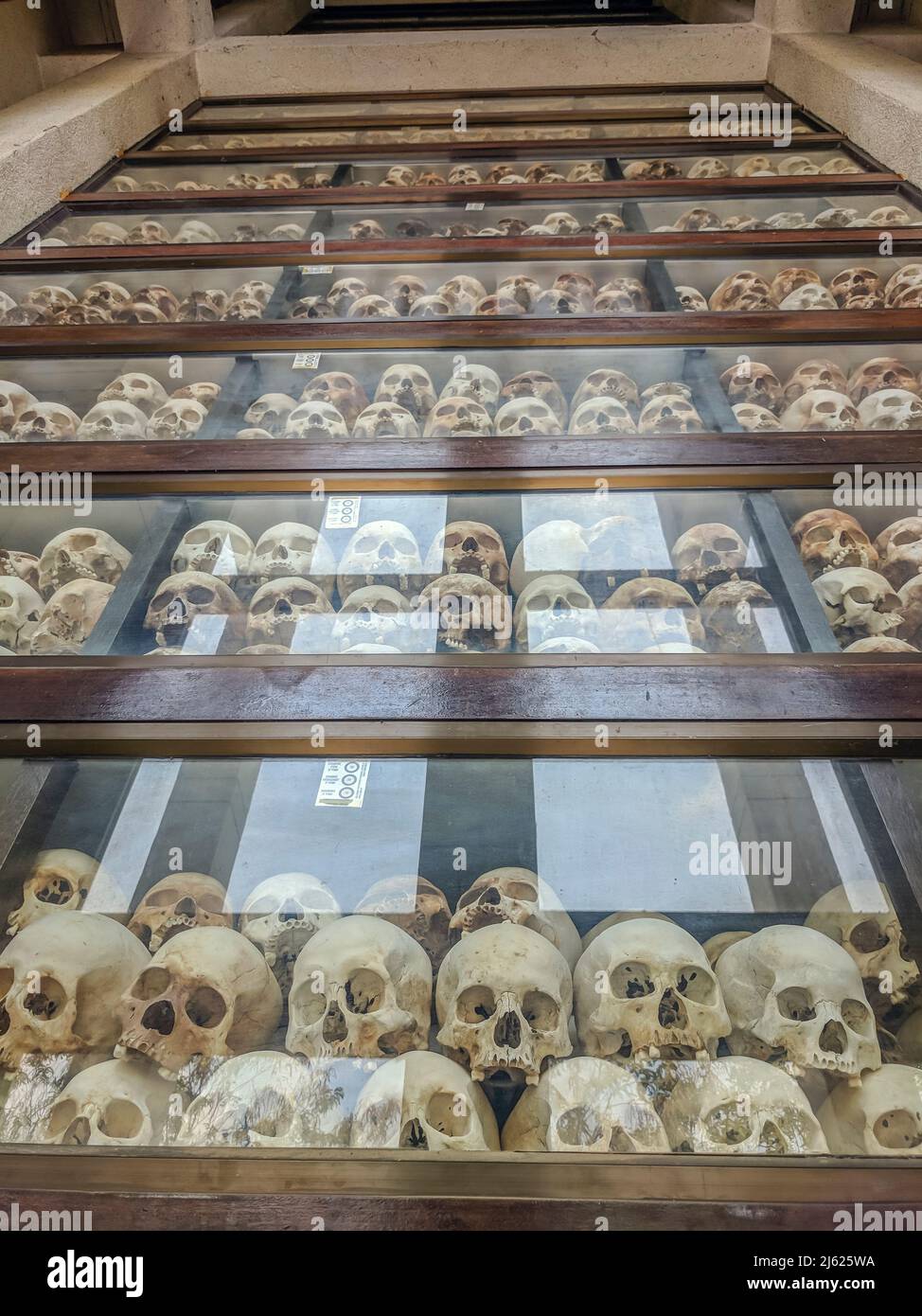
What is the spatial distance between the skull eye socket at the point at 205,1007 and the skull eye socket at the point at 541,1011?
47cm

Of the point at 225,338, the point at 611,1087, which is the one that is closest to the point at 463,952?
the point at 611,1087

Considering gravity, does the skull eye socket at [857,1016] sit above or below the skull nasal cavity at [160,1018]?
below

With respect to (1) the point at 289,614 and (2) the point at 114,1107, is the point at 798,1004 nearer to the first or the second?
(2) the point at 114,1107

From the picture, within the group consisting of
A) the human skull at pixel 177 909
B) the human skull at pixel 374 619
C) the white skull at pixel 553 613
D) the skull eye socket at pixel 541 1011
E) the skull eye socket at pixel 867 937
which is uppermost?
the human skull at pixel 374 619

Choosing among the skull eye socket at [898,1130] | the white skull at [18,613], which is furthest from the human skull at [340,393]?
the skull eye socket at [898,1130]

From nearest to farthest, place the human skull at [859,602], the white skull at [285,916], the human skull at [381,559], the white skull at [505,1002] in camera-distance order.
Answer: the white skull at [505,1002] < the white skull at [285,916] < the human skull at [859,602] < the human skull at [381,559]

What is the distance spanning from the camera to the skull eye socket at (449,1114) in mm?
1325

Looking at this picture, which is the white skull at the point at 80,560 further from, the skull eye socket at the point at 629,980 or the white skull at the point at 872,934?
the white skull at the point at 872,934

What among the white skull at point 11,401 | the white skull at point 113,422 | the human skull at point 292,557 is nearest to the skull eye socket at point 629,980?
the human skull at point 292,557

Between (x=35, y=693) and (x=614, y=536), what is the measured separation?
1.29 metres

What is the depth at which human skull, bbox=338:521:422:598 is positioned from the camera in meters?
2.19
